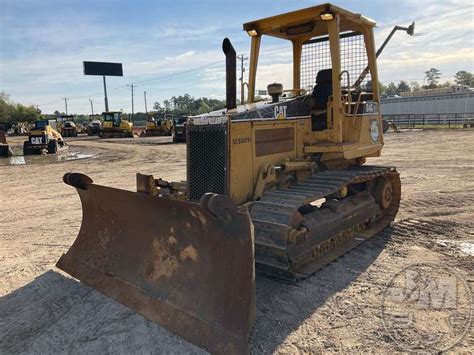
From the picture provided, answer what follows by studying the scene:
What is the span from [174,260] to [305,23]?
3.75m

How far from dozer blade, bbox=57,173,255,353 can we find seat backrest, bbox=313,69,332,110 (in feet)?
9.14

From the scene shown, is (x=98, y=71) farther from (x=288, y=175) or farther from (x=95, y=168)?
(x=288, y=175)

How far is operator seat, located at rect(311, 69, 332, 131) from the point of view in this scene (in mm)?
5512

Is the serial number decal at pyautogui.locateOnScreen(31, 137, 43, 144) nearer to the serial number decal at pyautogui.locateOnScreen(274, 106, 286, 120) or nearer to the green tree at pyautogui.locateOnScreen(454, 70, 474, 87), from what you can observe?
the serial number decal at pyautogui.locateOnScreen(274, 106, 286, 120)

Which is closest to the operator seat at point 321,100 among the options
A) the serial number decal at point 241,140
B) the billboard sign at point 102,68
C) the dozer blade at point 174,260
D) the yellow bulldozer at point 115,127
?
the serial number decal at point 241,140

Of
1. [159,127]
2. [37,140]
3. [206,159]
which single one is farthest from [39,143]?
[206,159]

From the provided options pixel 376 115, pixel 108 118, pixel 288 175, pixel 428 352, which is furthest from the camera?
pixel 108 118

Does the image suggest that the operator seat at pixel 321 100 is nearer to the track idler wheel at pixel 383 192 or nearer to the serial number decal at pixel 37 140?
the track idler wheel at pixel 383 192

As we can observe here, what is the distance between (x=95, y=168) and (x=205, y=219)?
12549mm

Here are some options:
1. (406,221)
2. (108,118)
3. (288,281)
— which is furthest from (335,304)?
(108,118)

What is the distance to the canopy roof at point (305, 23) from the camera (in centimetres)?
506

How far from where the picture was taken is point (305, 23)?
18.3 feet

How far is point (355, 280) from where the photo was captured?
4.43m

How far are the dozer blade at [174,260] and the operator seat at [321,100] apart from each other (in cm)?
267
